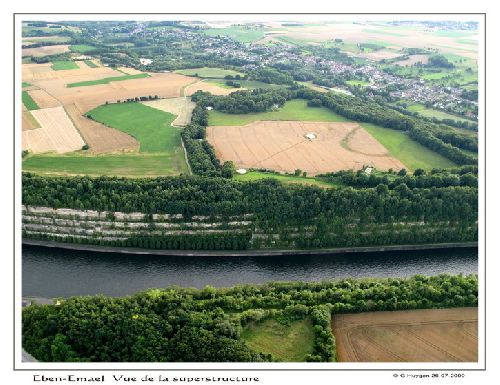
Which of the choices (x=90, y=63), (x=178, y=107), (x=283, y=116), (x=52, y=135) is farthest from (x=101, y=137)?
(x=90, y=63)

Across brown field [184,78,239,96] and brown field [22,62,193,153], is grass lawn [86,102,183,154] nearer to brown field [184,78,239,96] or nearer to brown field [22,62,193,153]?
brown field [22,62,193,153]

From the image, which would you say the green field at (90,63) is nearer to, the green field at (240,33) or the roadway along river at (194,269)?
the green field at (240,33)

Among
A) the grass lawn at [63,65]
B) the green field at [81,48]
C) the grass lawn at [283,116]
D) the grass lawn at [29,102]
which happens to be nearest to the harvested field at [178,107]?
the grass lawn at [283,116]

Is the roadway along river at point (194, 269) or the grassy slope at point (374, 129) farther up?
the grassy slope at point (374, 129)

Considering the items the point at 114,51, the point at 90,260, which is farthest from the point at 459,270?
the point at 114,51

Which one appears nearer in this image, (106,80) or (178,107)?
(178,107)

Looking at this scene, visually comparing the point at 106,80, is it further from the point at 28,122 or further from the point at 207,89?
the point at 28,122
